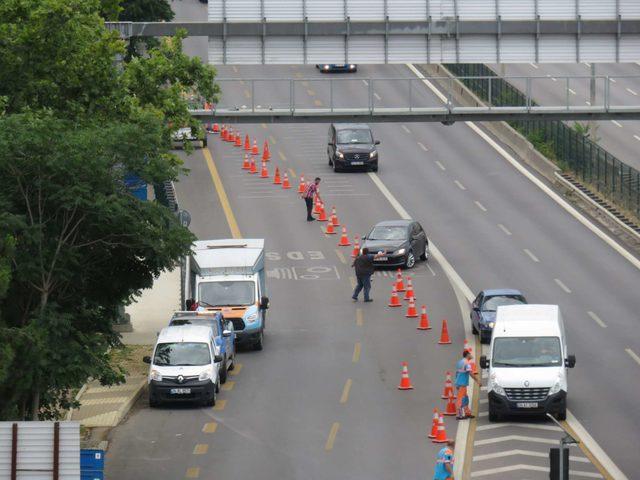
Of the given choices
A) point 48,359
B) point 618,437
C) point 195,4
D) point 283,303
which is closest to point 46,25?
point 48,359

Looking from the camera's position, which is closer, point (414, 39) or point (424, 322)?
point (414, 39)

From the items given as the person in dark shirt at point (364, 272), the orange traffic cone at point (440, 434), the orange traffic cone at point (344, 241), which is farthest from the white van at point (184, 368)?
the orange traffic cone at point (344, 241)

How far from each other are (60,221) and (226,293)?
14.5 metres

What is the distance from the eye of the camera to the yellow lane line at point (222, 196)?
59.6 meters

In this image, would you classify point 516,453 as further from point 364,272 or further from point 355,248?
point 355,248

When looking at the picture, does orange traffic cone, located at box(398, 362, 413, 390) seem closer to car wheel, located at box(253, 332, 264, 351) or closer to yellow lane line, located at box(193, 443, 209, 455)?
car wheel, located at box(253, 332, 264, 351)

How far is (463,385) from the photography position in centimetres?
3716

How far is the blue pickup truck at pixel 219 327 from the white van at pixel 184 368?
1.14 meters

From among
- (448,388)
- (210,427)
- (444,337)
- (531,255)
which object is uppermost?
(531,255)

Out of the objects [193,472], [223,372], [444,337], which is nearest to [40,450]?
[193,472]

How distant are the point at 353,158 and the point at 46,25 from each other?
35389 millimetres

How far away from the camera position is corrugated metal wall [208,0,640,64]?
1785 inches

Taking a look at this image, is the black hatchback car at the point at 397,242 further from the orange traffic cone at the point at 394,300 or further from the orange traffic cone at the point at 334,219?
the orange traffic cone at the point at 334,219

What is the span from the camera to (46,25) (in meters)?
34.5
